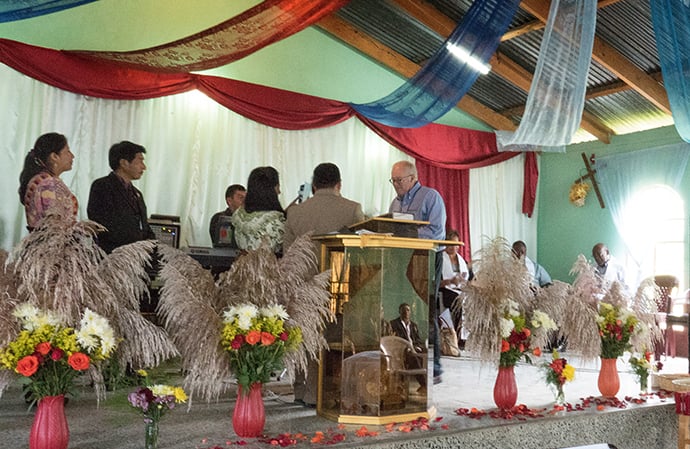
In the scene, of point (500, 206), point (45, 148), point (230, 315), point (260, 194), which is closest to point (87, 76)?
point (45, 148)

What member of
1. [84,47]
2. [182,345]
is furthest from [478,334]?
[84,47]

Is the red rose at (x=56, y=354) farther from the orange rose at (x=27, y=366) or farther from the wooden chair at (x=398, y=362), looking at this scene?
the wooden chair at (x=398, y=362)

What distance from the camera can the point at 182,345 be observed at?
2.85 m

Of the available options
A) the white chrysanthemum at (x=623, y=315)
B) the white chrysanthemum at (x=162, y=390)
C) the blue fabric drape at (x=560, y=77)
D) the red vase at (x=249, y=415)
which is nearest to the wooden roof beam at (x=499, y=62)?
the blue fabric drape at (x=560, y=77)

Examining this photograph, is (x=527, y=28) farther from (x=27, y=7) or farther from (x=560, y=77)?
(x=27, y=7)

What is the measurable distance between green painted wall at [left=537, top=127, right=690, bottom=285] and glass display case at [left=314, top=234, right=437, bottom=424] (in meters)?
6.29

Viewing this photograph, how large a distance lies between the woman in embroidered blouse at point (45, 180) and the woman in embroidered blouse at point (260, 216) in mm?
1004

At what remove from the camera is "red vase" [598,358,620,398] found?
4.22 metres

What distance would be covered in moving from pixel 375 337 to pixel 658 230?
6.51 meters

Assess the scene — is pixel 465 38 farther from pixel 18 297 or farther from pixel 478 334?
pixel 18 297

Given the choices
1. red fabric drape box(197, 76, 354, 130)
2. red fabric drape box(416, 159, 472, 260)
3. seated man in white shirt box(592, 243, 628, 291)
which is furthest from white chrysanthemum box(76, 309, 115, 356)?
seated man in white shirt box(592, 243, 628, 291)

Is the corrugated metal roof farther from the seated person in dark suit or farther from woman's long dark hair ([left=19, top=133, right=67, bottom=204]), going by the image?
the seated person in dark suit

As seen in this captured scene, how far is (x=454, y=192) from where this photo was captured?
884 centimetres

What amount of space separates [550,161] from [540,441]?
23.0ft
